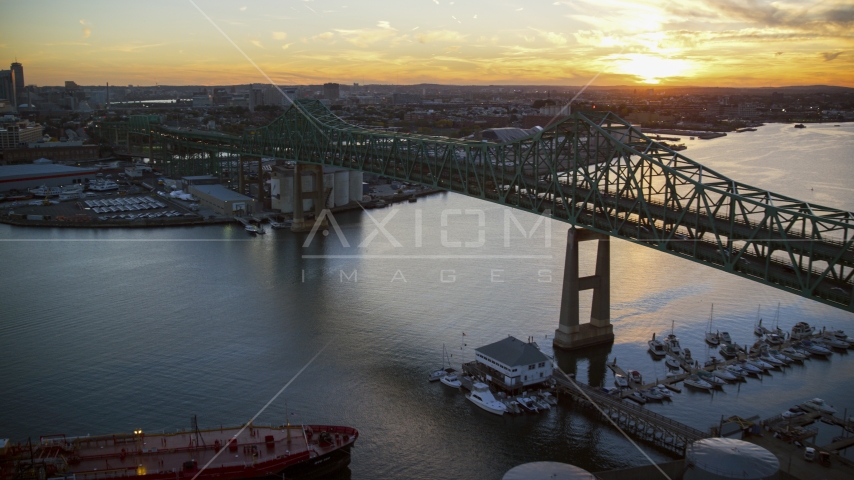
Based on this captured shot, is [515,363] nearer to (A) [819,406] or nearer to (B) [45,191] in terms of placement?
(A) [819,406]

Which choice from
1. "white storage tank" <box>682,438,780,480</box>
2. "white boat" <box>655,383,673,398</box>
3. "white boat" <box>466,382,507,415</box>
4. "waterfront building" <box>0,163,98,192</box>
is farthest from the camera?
"waterfront building" <box>0,163,98,192</box>

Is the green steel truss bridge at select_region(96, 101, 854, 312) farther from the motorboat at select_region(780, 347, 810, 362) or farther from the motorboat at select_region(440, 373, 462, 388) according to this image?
the motorboat at select_region(440, 373, 462, 388)

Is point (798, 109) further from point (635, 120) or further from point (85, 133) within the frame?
point (85, 133)

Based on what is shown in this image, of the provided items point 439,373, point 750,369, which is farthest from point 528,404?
point 750,369

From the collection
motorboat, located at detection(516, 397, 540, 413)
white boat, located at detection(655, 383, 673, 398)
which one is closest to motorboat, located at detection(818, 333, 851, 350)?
white boat, located at detection(655, 383, 673, 398)

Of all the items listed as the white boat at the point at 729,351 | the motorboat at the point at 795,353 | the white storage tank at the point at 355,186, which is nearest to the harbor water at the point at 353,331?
the motorboat at the point at 795,353

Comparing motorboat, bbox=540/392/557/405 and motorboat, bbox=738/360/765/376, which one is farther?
motorboat, bbox=738/360/765/376

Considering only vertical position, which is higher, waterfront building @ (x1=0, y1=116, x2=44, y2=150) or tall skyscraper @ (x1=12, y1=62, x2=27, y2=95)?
tall skyscraper @ (x1=12, y1=62, x2=27, y2=95)
